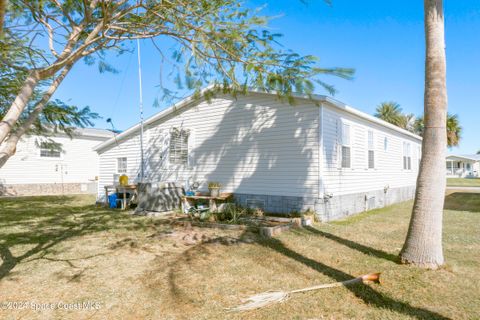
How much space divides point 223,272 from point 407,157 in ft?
48.3

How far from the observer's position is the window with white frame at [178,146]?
12202 millimetres

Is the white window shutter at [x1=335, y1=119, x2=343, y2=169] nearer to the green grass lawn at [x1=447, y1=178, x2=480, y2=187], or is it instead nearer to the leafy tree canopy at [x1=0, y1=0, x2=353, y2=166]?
the leafy tree canopy at [x1=0, y1=0, x2=353, y2=166]

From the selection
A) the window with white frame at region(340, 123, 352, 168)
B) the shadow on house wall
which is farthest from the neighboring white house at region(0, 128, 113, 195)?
the window with white frame at region(340, 123, 352, 168)

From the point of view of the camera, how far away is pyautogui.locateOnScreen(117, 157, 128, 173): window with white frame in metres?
14.1

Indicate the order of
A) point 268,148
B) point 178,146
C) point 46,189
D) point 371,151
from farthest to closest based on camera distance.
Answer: point 46,189, point 178,146, point 371,151, point 268,148

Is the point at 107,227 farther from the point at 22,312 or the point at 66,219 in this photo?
the point at 22,312

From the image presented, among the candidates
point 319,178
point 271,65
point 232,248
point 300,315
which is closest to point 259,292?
point 300,315

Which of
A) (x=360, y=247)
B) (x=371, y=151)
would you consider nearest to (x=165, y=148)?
(x=371, y=151)

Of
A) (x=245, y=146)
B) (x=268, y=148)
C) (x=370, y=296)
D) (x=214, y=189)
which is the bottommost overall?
(x=370, y=296)

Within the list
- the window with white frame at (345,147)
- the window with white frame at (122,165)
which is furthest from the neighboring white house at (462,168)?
the window with white frame at (122,165)

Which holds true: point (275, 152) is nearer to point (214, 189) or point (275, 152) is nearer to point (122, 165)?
point (214, 189)

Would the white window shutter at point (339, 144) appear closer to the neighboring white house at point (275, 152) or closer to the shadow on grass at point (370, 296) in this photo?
the neighboring white house at point (275, 152)

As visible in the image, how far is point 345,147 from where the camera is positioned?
1038cm

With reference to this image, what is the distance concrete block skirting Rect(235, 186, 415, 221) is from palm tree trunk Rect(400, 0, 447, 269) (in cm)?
412
